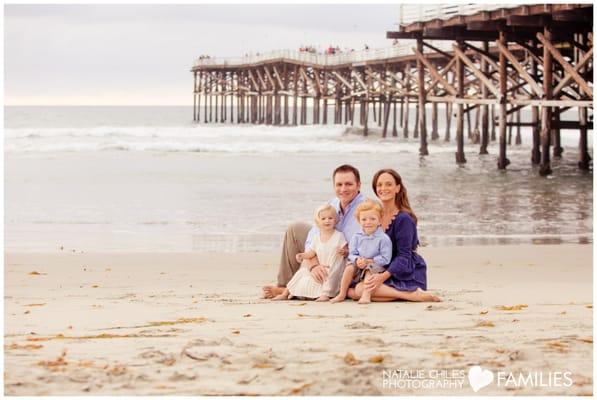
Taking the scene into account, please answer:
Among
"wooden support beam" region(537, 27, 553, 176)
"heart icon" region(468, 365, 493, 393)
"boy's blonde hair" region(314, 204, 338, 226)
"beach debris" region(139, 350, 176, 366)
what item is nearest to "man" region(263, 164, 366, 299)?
"boy's blonde hair" region(314, 204, 338, 226)

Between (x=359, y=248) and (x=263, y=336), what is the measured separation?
1302 millimetres

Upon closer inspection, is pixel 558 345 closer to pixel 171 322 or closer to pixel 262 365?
pixel 262 365

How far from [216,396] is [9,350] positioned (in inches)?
46.8

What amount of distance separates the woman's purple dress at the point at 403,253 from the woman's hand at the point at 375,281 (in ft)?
0.16

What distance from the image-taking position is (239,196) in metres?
17.2

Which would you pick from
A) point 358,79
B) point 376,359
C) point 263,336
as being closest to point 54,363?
point 263,336

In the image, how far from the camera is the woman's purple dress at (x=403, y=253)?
6.09m

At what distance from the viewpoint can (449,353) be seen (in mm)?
4457

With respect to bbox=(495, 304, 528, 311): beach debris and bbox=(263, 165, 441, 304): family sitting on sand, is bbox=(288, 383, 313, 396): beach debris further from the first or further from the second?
bbox=(495, 304, 528, 311): beach debris

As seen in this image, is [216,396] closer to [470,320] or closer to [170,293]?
[470,320]

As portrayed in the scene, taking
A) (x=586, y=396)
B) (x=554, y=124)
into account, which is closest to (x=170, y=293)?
(x=586, y=396)

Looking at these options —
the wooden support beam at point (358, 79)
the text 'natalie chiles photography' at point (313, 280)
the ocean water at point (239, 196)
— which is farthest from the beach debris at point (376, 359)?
the wooden support beam at point (358, 79)

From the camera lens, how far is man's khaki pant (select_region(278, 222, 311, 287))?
20.8 feet

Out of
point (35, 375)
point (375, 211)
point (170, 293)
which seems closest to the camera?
point (35, 375)
